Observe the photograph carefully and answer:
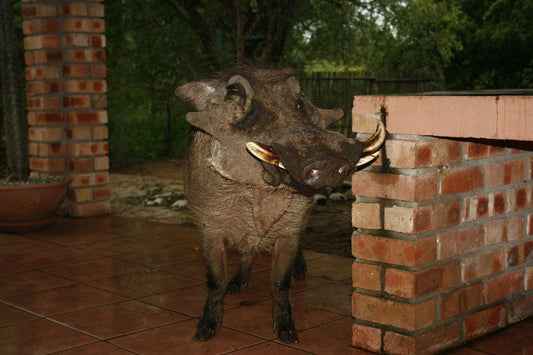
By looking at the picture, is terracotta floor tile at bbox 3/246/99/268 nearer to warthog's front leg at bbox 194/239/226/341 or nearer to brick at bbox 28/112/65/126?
brick at bbox 28/112/65/126

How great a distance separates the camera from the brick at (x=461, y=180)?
340 cm

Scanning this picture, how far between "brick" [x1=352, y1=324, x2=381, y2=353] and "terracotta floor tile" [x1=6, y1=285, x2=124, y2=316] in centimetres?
164

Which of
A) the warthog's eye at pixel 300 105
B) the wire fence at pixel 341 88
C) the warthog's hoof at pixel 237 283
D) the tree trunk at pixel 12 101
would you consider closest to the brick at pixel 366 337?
the warthog's eye at pixel 300 105

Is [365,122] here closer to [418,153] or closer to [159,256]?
[418,153]

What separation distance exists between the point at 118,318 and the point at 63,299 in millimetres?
594

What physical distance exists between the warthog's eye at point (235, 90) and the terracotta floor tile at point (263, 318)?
4.28 feet

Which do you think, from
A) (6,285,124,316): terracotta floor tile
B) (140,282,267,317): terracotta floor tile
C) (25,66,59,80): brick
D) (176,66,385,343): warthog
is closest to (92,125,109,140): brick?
(25,66,59,80): brick

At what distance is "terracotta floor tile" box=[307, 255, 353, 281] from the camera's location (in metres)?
5.03

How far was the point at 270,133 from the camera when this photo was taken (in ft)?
10.7

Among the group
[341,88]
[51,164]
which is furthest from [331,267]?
[341,88]

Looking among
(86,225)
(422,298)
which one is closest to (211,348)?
(422,298)

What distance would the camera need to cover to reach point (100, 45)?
24.5 feet

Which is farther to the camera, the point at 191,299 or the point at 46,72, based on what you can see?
the point at 46,72

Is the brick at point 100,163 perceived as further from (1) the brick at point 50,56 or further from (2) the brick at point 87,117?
(1) the brick at point 50,56
